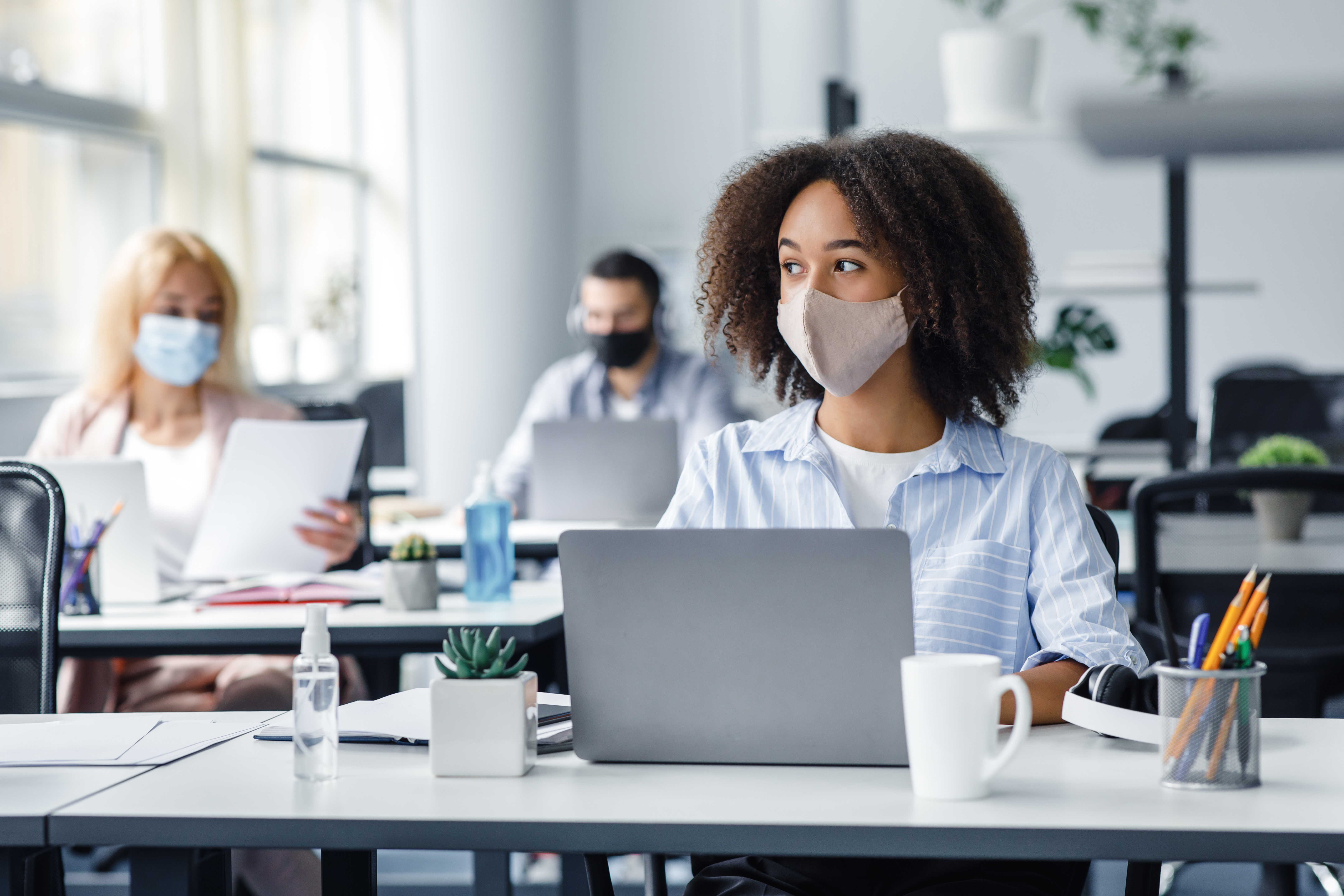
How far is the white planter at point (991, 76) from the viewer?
10.9 feet

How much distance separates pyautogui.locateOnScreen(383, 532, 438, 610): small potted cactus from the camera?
2.11 meters

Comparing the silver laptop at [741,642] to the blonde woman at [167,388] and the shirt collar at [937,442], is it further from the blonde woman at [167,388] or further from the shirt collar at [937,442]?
the blonde woman at [167,388]

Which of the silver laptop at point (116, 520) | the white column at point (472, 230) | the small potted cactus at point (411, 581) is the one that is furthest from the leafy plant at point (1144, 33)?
the white column at point (472, 230)

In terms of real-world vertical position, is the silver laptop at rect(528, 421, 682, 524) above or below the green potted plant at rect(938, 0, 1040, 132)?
below

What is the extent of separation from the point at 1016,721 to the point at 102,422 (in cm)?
210

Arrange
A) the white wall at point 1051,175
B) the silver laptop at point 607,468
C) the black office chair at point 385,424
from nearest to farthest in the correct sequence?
the silver laptop at point 607,468, the black office chair at point 385,424, the white wall at point 1051,175

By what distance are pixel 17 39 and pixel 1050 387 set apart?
4.23m

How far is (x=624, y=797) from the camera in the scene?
1.05m

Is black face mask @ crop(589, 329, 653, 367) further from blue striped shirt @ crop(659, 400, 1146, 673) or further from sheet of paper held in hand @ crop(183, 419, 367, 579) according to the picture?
blue striped shirt @ crop(659, 400, 1146, 673)

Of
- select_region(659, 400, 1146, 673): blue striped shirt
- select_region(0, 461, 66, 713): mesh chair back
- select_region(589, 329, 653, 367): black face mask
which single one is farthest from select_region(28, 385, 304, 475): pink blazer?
select_region(659, 400, 1146, 673): blue striped shirt

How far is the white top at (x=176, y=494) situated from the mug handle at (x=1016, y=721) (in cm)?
193

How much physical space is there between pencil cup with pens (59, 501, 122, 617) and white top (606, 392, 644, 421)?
1.75 m

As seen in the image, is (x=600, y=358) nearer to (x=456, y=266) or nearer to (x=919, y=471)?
(x=456, y=266)

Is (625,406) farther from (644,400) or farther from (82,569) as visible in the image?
(82,569)
